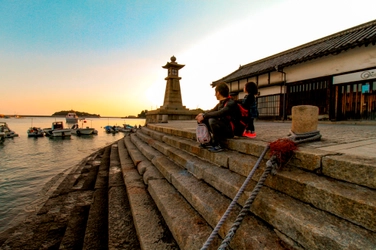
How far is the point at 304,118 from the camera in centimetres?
305

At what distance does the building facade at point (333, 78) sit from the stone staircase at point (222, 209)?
29.0ft

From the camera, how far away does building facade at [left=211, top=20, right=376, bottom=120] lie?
8312 mm

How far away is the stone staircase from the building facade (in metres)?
8.84

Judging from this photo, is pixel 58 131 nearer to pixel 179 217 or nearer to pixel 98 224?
pixel 98 224

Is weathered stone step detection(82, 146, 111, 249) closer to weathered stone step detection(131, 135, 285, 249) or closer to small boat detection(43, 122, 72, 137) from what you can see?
weathered stone step detection(131, 135, 285, 249)

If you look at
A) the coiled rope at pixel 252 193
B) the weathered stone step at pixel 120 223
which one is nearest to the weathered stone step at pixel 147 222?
the weathered stone step at pixel 120 223

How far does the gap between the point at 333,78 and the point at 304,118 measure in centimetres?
875

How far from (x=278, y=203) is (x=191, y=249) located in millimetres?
1014

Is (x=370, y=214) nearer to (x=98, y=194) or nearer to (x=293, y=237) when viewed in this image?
(x=293, y=237)

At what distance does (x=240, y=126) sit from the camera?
12.9 ft

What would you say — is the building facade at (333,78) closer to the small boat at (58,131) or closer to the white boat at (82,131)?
the small boat at (58,131)

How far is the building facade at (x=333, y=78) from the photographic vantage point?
8312mm

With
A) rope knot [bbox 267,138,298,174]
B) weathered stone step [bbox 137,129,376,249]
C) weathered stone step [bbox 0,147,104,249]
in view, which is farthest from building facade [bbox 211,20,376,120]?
weathered stone step [bbox 0,147,104,249]

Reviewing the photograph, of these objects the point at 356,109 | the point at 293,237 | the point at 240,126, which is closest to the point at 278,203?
the point at 293,237
